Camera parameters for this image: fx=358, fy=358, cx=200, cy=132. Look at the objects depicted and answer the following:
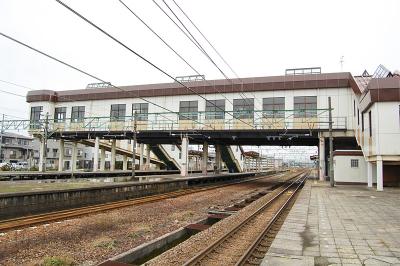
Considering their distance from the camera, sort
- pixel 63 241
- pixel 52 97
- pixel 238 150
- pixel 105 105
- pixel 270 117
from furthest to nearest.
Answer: pixel 238 150
pixel 52 97
pixel 105 105
pixel 270 117
pixel 63 241

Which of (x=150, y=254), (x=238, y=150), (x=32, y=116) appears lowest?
(x=150, y=254)

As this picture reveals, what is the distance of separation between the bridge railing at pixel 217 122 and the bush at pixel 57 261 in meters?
24.1

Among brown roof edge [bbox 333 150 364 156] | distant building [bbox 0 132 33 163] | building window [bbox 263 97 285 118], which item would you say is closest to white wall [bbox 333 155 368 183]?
brown roof edge [bbox 333 150 364 156]

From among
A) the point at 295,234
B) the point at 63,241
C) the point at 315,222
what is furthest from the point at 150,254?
the point at 315,222

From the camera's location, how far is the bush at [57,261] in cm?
740

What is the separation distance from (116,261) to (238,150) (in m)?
53.9

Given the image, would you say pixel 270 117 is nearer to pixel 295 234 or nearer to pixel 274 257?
pixel 295 234

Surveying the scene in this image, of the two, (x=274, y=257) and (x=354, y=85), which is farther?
(x=354, y=85)

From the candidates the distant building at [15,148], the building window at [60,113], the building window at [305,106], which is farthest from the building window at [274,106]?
the distant building at [15,148]

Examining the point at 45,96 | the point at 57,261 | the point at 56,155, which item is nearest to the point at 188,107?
the point at 45,96

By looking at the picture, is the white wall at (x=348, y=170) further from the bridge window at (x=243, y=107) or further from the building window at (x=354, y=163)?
the bridge window at (x=243, y=107)

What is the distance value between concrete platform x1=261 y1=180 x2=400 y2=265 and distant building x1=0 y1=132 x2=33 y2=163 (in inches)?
3105

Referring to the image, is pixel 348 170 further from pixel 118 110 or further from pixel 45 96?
pixel 45 96

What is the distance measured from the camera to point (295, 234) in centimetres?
983
